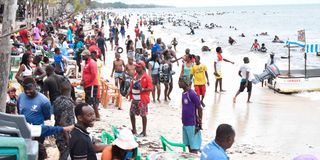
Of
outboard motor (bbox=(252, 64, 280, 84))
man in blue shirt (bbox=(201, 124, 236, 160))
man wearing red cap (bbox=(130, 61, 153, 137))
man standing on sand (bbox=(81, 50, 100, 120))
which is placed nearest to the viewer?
man in blue shirt (bbox=(201, 124, 236, 160))

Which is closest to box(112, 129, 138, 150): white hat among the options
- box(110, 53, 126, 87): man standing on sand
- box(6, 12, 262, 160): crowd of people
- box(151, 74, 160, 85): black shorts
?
box(6, 12, 262, 160): crowd of people

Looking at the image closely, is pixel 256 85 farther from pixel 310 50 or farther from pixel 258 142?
pixel 258 142

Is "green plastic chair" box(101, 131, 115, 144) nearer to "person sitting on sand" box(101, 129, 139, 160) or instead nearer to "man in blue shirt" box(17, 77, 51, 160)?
"man in blue shirt" box(17, 77, 51, 160)

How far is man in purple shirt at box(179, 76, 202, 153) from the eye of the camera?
734cm

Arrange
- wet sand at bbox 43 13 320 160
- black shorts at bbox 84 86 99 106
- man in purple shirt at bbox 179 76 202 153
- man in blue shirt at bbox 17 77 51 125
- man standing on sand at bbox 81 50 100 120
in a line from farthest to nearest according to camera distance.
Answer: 1. black shorts at bbox 84 86 99 106
2. man standing on sand at bbox 81 50 100 120
3. wet sand at bbox 43 13 320 160
4. man in purple shirt at bbox 179 76 202 153
5. man in blue shirt at bbox 17 77 51 125

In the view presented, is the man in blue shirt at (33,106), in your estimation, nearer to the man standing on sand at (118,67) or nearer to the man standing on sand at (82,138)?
the man standing on sand at (82,138)

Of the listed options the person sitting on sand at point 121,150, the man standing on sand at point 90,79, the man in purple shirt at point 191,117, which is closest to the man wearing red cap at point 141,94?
the man standing on sand at point 90,79

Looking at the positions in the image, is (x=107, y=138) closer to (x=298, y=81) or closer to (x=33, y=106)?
(x=33, y=106)

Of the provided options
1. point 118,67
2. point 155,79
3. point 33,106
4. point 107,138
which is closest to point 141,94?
point 107,138

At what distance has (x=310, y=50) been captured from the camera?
16.0 meters

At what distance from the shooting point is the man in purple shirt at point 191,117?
289 inches

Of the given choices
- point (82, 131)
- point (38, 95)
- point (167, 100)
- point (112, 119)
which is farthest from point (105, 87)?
point (82, 131)

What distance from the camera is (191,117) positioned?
7.37m

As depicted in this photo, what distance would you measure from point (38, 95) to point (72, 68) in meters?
9.34
